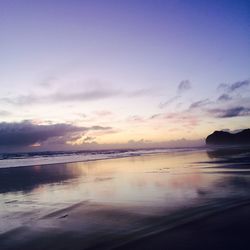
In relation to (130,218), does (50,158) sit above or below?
above

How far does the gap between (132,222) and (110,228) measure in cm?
79

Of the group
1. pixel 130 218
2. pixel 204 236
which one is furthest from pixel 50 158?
pixel 204 236

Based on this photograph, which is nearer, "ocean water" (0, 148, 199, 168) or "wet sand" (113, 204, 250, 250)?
"wet sand" (113, 204, 250, 250)

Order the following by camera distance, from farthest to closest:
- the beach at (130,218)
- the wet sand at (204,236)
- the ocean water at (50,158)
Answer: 1. the ocean water at (50,158)
2. the beach at (130,218)
3. the wet sand at (204,236)

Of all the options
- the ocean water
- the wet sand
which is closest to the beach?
the wet sand

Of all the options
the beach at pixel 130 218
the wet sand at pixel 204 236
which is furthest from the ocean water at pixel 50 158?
the wet sand at pixel 204 236

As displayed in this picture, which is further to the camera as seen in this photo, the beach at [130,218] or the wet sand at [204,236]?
the beach at [130,218]

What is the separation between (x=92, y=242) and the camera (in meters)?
7.65

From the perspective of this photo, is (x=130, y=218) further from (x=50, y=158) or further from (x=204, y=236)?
(x=50, y=158)

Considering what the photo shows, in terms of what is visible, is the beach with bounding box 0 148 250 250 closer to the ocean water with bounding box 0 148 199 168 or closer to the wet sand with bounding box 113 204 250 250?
the wet sand with bounding box 113 204 250 250

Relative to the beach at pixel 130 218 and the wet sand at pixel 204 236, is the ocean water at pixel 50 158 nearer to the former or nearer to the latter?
the beach at pixel 130 218

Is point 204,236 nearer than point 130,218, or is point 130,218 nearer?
point 204,236

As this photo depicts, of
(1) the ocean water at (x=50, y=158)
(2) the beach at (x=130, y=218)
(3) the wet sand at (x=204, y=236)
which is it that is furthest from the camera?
(1) the ocean water at (x=50, y=158)

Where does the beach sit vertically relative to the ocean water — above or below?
below
